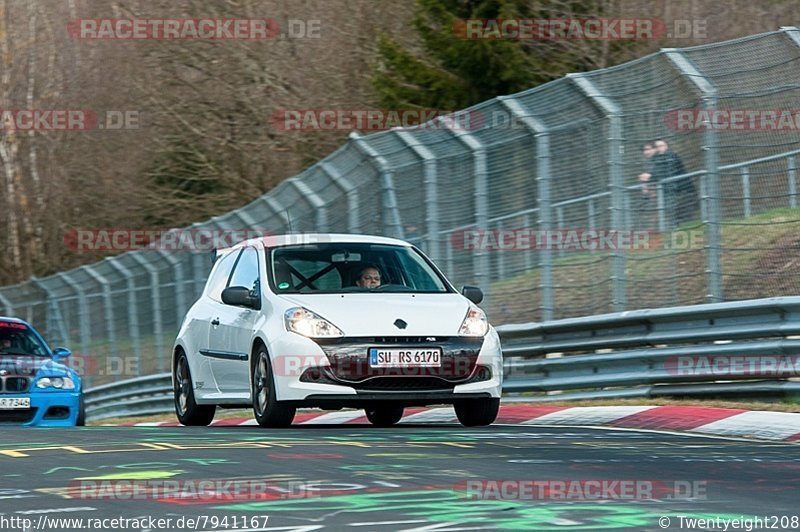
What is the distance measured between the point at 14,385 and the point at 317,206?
13.6 feet

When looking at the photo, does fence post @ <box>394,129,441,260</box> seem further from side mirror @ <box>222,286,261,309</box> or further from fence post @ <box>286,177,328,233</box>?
side mirror @ <box>222,286,261,309</box>

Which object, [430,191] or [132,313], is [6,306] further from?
[430,191]

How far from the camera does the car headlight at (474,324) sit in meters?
12.0

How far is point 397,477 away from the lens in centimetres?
796

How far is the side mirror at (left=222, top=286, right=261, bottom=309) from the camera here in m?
12.5

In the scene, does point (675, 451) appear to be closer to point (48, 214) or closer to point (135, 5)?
point (135, 5)

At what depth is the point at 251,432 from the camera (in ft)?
37.3

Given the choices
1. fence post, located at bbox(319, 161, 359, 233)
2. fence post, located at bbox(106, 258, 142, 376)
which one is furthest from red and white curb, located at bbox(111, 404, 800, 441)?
fence post, located at bbox(106, 258, 142, 376)

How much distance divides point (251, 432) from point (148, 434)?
68cm

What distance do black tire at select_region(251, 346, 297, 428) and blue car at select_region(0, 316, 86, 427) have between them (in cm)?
397

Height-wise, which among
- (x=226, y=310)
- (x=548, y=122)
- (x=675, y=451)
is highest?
(x=548, y=122)

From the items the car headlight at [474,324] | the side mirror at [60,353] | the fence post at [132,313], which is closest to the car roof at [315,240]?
the car headlight at [474,324]

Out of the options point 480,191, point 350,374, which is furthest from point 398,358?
point 480,191

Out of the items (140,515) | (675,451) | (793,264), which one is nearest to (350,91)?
(793,264)
